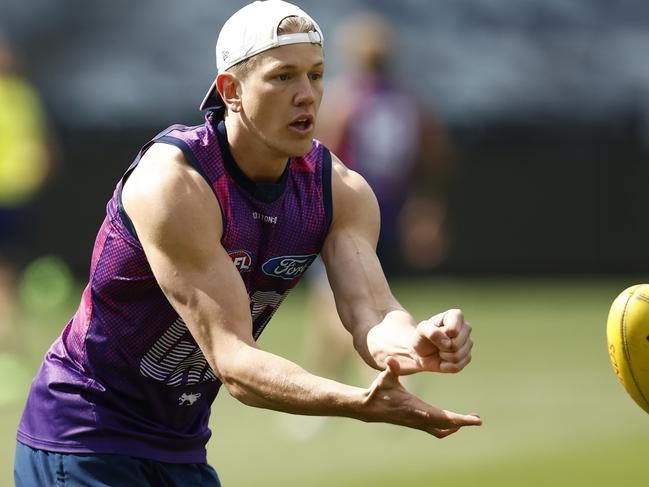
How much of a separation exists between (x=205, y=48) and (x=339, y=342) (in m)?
11.6

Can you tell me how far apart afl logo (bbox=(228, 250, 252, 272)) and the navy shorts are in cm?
71

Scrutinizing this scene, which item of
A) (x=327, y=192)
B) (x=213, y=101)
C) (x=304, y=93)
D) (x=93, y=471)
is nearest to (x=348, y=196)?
(x=327, y=192)

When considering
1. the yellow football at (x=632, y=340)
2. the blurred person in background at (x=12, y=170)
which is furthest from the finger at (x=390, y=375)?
the blurred person in background at (x=12, y=170)

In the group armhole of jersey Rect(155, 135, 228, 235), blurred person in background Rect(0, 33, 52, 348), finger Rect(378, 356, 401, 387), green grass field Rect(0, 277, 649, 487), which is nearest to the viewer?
finger Rect(378, 356, 401, 387)

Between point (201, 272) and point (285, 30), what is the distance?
83 centimetres

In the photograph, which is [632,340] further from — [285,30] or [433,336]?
[285,30]

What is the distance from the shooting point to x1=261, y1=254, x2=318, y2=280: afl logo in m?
4.67

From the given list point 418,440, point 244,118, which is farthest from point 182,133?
point 418,440

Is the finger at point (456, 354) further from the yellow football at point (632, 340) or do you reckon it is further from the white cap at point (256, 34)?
the white cap at point (256, 34)

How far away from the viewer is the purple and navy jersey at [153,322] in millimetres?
4535

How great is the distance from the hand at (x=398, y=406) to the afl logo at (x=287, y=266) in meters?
0.88

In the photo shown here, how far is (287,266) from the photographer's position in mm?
4723

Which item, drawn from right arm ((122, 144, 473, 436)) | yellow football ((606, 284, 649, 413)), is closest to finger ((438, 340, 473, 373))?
right arm ((122, 144, 473, 436))

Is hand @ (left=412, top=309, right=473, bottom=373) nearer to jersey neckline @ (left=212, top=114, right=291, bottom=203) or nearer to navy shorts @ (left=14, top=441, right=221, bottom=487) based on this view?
jersey neckline @ (left=212, top=114, right=291, bottom=203)
